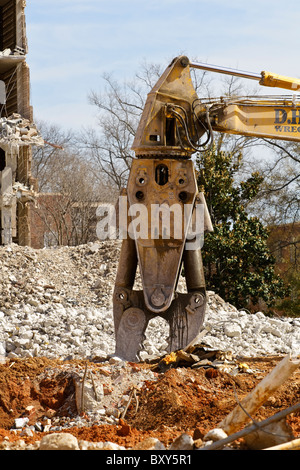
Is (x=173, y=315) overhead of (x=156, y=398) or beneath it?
overhead

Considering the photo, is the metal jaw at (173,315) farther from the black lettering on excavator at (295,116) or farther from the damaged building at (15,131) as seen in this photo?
the damaged building at (15,131)

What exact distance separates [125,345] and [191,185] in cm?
212

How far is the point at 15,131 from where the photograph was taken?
63.8 ft

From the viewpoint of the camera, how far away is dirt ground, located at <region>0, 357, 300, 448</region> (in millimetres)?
6223

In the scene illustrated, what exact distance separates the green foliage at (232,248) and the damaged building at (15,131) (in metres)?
4.98

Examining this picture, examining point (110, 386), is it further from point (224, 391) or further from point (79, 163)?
point (79, 163)

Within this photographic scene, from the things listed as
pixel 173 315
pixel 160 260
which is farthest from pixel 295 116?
pixel 173 315

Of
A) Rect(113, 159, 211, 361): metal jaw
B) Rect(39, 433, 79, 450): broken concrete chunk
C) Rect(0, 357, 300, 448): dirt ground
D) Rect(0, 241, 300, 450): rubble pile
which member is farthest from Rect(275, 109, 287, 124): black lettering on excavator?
Rect(39, 433, 79, 450): broken concrete chunk

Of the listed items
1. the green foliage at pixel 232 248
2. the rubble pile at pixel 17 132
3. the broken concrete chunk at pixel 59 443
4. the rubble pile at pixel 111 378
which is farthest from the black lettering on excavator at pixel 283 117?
the rubble pile at pixel 17 132

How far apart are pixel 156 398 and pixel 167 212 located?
8.64 ft

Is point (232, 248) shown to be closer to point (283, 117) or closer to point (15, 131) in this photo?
point (15, 131)

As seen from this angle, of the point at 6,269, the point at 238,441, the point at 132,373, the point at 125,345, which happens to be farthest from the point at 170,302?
the point at 6,269

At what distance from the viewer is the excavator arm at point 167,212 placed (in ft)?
28.5

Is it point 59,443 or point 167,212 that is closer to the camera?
point 59,443
